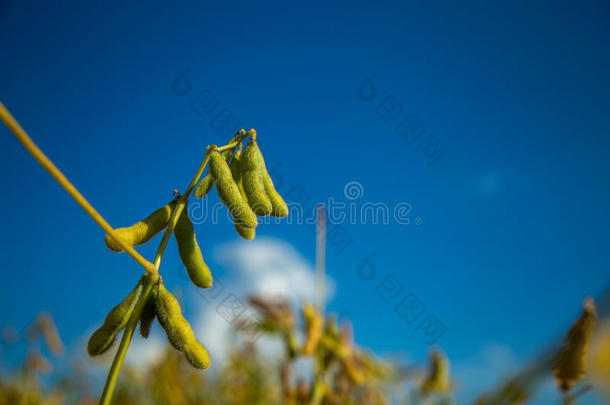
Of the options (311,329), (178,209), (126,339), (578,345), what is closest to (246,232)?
(178,209)

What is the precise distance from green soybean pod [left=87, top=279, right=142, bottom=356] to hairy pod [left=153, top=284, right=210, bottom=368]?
62 mm

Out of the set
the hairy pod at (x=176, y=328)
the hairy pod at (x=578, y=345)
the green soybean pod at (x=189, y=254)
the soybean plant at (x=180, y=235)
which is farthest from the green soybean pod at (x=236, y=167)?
the hairy pod at (x=578, y=345)

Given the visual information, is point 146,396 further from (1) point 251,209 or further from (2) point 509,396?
(2) point 509,396

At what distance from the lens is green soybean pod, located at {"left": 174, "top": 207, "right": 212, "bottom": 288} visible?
141 cm

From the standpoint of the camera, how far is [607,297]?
54 centimetres

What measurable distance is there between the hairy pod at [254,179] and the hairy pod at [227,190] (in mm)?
65

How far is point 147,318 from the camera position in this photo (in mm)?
1290

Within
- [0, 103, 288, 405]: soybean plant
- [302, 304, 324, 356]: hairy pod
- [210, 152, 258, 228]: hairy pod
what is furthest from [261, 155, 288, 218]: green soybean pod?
[302, 304, 324, 356]: hairy pod

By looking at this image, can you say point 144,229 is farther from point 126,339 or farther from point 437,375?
point 437,375

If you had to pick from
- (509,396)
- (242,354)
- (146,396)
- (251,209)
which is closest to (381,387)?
(242,354)

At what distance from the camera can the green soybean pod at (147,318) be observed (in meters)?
1.26

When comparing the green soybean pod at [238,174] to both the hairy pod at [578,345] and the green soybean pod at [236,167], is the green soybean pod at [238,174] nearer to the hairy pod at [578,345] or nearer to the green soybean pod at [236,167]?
the green soybean pod at [236,167]

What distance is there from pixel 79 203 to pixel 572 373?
115 cm

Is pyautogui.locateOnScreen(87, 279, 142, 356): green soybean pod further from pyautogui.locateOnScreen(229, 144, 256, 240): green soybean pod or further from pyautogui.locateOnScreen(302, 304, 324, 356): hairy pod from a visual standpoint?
pyautogui.locateOnScreen(302, 304, 324, 356): hairy pod
